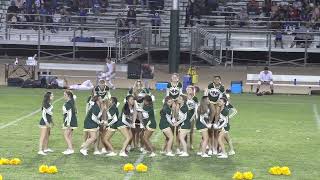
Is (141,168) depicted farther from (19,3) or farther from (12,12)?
(19,3)

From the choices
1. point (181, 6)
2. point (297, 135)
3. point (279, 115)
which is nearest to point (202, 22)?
point (181, 6)

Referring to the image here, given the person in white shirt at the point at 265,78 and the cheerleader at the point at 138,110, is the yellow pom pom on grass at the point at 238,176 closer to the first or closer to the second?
the cheerleader at the point at 138,110

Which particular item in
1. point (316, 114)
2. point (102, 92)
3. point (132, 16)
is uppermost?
point (132, 16)

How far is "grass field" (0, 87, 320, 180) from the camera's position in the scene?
43.2 ft

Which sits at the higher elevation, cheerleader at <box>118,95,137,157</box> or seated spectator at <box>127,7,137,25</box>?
seated spectator at <box>127,7,137,25</box>

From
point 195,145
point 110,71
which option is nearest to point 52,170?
point 195,145

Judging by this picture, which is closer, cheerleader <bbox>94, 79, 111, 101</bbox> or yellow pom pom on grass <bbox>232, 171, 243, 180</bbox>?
yellow pom pom on grass <bbox>232, 171, 243, 180</bbox>

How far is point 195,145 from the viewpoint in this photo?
16719 mm

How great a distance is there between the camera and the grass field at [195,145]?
43.2ft

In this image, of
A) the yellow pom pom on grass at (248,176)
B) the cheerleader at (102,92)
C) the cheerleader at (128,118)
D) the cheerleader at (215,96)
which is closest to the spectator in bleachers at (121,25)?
the cheerleader at (215,96)

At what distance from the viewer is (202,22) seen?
37906 mm

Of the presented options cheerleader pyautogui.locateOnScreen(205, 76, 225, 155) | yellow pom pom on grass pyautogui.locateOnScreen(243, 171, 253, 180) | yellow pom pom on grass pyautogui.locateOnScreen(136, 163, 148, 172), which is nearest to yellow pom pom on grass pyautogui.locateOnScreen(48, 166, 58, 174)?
yellow pom pom on grass pyautogui.locateOnScreen(136, 163, 148, 172)

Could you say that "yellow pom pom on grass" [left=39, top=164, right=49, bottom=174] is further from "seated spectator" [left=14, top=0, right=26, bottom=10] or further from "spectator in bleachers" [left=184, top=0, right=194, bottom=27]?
"seated spectator" [left=14, top=0, right=26, bottom=10]

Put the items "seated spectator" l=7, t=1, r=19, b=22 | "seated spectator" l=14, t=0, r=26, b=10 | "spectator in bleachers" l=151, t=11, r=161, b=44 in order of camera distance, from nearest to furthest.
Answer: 1. "spectator in bleachers" l=151, t=11, r=161, b=44
2. "seated spectator" l=7, t=1, r=19, b=22
3. "seated spectator" l=14, t=0, r=26, b=10
